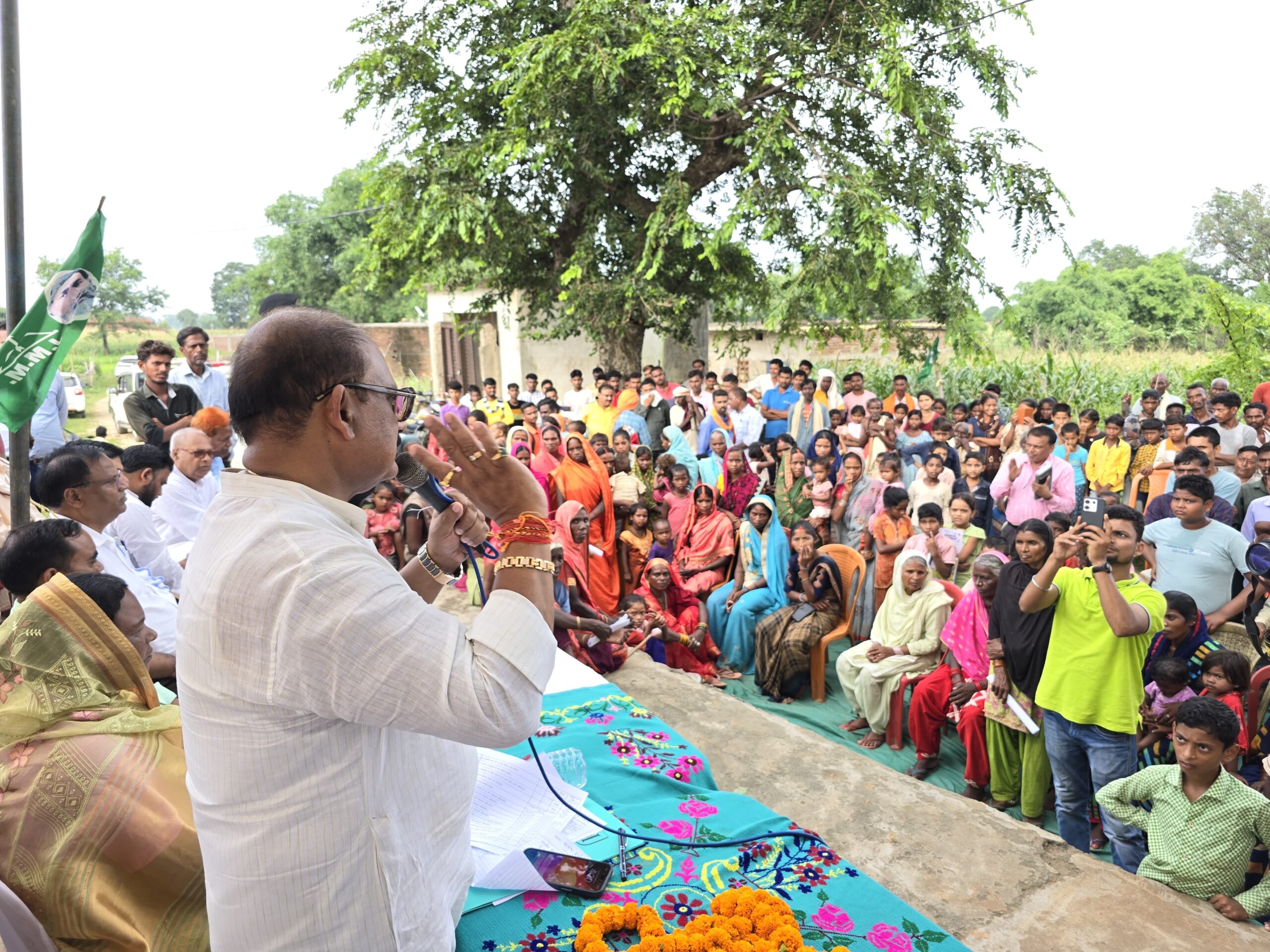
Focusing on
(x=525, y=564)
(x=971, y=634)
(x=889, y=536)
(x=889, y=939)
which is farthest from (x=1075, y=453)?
(x=525, y=564)

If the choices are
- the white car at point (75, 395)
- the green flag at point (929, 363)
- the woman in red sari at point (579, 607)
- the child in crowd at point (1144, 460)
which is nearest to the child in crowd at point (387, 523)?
the woman in red sari at point (579, 607)

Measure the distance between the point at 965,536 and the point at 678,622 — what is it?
6.90ft

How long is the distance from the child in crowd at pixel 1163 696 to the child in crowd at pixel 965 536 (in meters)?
1.72

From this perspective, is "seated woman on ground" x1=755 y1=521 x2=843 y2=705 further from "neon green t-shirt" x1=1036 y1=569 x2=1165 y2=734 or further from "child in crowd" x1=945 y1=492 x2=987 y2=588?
"neon green t-shirt" x1=1036 y1=569 x2=1165 y2=734

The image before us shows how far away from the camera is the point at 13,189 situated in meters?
3.15

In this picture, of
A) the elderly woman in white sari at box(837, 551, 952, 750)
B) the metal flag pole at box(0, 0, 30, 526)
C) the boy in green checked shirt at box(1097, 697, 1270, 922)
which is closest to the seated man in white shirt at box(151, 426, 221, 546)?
the metal flag pole at box(0, 0, 30, 526)

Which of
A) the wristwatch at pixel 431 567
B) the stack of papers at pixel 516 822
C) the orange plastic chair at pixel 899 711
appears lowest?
the orange plastic chair at pixel 899 711

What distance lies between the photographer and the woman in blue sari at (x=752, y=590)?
661 cm

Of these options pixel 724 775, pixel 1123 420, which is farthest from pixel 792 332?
pixel 724 775

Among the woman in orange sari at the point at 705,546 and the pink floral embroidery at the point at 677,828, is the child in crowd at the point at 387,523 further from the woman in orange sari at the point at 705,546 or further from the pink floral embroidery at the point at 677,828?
the pink floral embroidery at the point at 677,828

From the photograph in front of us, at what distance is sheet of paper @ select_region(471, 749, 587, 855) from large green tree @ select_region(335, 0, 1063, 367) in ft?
28.6

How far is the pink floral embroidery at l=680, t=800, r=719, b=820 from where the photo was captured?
2.43 metres

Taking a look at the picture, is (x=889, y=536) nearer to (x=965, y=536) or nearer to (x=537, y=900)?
(x=965, y=536)

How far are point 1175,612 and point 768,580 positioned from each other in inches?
112
